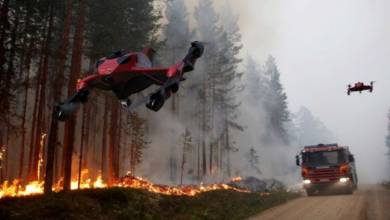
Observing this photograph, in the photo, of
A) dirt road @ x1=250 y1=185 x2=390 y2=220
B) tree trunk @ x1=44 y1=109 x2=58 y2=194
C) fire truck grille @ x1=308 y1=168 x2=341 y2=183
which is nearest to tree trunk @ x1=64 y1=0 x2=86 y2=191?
tree trunk @ x1=44 y1=109 x2=58 y2=194

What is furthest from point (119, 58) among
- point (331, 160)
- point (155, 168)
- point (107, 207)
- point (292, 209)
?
point (155, 168)

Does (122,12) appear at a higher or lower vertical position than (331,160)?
higher

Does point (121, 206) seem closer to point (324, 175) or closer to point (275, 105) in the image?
point (324, 175)

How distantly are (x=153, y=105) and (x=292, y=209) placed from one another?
54.9 feet

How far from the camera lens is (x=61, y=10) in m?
25.8

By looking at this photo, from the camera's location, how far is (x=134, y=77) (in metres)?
6.74

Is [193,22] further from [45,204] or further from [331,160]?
[45,204]

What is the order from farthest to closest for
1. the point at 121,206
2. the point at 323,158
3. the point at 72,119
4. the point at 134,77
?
the point at 323,158
the point at 72,119
the point at 121,206
the point at 134,77

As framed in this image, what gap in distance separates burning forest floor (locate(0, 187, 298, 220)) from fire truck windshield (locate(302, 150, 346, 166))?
7.79m

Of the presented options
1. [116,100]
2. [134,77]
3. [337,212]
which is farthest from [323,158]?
[134,77]

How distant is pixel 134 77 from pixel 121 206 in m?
10.5

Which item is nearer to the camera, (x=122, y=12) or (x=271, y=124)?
(x=122, y=12)

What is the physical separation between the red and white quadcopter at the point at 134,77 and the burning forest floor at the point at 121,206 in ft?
21.5

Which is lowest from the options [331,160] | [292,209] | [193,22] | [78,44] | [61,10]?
[292,209]
